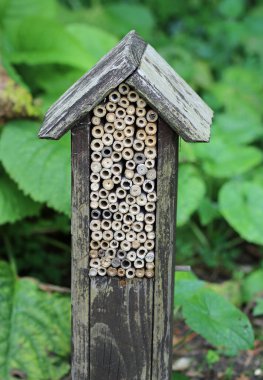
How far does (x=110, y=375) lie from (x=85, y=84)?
1079 millimetres

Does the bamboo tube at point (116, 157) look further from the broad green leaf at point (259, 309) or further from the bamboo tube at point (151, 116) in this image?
the broad green leaf at point (259, 309)

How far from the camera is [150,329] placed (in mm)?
2766

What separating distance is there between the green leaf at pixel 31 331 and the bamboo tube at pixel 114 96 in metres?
1.56

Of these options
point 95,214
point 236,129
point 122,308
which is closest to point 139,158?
point 95,214

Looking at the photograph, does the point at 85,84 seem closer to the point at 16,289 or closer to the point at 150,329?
the point at 150,329

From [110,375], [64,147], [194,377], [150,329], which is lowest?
[194,377]

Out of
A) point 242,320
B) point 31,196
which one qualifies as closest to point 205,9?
point 31,196

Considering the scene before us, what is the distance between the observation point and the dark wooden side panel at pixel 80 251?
101 inches

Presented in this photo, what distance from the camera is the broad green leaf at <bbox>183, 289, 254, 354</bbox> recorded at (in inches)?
120

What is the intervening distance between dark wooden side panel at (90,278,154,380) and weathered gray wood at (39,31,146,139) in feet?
1.91

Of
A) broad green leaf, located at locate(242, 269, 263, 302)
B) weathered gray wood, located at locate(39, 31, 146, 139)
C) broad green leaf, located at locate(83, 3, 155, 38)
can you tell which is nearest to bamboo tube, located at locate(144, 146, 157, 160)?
weathered gray wood, located at locate(39, 31, 146, 139)

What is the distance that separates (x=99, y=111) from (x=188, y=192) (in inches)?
68.0

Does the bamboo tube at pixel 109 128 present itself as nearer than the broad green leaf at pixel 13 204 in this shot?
Yes

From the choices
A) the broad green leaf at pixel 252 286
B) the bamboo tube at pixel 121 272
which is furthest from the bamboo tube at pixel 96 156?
the broad green leaf at pixel 252 286
